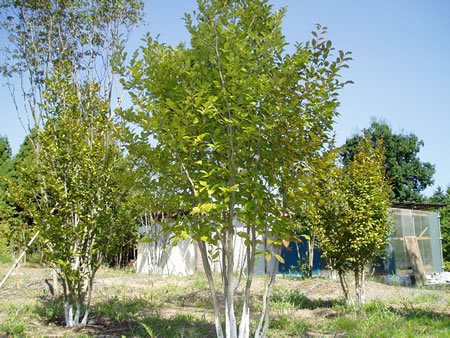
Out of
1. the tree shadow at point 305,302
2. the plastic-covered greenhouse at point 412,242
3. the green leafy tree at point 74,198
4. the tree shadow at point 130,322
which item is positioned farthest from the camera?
the plastic-covered greenhouse at point 412,242

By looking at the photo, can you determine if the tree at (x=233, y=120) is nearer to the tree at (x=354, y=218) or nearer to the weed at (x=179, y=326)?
the weed at (x=179, y=326)

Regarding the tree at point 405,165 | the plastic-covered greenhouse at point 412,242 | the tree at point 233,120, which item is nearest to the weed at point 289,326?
the tree at point 233,120

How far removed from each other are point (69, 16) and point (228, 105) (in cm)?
920

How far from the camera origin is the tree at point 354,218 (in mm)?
7293

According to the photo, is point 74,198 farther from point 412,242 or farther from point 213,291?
point 412,242

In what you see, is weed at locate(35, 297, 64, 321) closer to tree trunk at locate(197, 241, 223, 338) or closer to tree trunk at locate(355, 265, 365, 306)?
tree trunk at locate(197, 241, 223, 338)

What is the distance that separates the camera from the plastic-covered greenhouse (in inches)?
506

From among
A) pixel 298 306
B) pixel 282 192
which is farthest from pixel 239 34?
pixel 298 306

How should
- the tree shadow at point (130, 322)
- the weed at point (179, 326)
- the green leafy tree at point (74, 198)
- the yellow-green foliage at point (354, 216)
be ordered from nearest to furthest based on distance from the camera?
1. the weed at point (179, 326)
2. the tree shadow at point (130, 322)
3. the green leafy tree at point (74, 198)
4. the yellow-green foliage at point (354, 216)

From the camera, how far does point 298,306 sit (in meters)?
7.57

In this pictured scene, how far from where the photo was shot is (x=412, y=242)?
45.0ft

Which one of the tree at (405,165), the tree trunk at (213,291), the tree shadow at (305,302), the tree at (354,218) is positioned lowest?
the tree shadow at (305,302)

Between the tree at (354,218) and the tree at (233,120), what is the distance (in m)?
3.68

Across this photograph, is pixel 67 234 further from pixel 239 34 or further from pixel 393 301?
pixel 393 301
